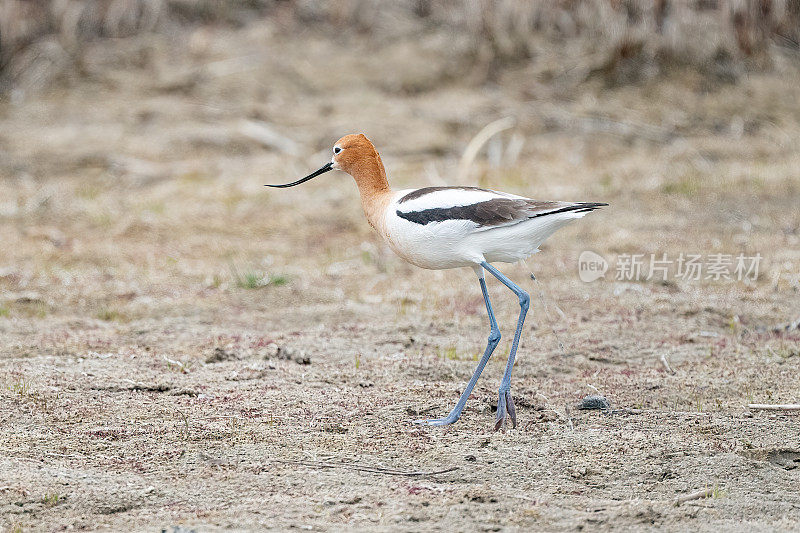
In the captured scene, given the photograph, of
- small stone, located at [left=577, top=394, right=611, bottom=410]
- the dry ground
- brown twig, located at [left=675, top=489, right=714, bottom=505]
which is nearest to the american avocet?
small stone, located at [left=577, top=394, right=611, bottom=410]

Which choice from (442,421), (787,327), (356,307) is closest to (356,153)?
(442,421)

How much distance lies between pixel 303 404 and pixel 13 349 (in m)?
1.64

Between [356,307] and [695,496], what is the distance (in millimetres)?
2808

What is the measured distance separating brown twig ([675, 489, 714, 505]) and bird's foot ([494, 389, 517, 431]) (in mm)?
767

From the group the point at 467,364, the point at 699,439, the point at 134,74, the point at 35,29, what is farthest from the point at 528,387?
the point at 35,29

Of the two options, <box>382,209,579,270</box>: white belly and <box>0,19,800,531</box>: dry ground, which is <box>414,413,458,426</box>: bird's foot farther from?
<box>382,209,579,270</box>: white belly

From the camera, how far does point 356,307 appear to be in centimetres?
562

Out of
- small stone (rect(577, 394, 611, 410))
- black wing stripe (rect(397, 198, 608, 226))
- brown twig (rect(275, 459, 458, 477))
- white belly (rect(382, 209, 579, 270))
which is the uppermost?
black wing stripe (rect(397, 198, 608, 226))

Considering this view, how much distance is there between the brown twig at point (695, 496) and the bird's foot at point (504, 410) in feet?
2.52

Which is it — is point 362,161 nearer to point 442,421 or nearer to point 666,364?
point 442,421

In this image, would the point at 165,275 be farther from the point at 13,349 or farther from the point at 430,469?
the point at 430,469

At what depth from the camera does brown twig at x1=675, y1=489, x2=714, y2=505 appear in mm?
3111

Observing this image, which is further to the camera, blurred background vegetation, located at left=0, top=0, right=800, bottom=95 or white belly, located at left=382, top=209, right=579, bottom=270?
blurred background vegetation, located at left=0, top=0, right=800, bottom=95

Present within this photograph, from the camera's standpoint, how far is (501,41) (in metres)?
10.2
